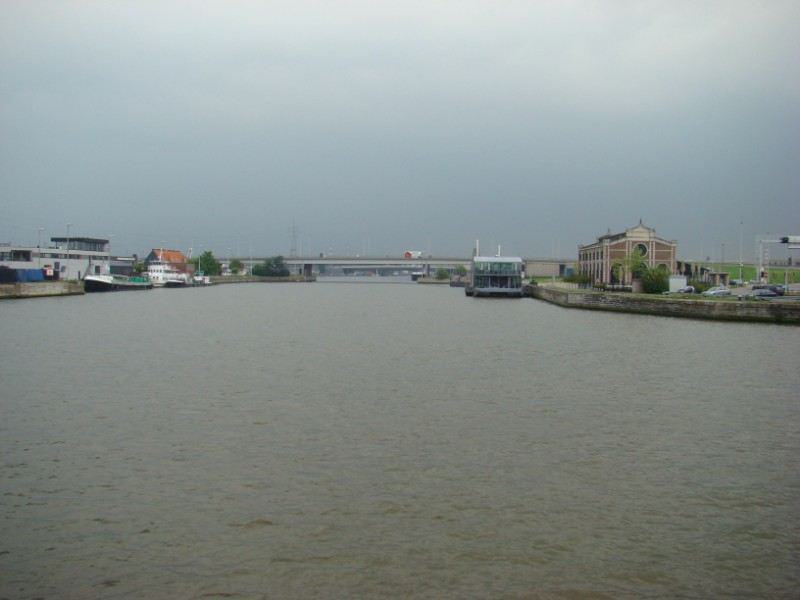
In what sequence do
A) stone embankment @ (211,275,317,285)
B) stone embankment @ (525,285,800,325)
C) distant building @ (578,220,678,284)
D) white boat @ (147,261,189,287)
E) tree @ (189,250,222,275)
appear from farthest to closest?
tree @ (189,250,222,275) < stone embankment @ (211,275,317,285) < white boat @ (147,261,189,287) < distant building @ (578,220,678,284) < stone embankment @ (525,285,800,325)

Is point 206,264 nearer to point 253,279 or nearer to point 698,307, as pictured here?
point 253,279

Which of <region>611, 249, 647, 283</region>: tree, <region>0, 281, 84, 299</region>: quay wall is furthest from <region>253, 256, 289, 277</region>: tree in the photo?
<region>611, 249, 647, 283</region>: tree

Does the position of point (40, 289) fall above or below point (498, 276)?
below

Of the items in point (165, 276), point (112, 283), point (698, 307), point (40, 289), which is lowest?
point (698, 307)

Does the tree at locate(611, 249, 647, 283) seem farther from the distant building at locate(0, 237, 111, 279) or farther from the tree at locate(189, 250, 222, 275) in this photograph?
the tree at locate(189, 250, 222, 275)

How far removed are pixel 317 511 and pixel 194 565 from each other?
220 cm

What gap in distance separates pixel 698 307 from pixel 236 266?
155440 millimetres

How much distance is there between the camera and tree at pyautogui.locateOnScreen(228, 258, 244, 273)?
632ft

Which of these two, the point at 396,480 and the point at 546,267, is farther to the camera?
the point at 546,267

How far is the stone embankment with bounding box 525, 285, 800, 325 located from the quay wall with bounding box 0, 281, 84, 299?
172ft

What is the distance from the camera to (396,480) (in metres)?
11.9

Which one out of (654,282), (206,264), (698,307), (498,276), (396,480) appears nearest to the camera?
(396,480)

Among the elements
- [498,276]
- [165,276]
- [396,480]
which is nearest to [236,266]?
[165,276]

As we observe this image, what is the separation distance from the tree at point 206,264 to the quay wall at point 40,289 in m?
69.5
